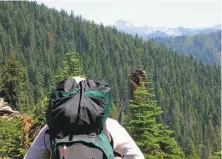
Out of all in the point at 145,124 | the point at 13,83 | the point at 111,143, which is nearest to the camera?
the point at 111,143

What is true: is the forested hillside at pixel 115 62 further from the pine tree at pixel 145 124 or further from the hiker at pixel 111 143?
the hiker at pixel 111 143

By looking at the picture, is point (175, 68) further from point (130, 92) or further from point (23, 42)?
point (130, 92)

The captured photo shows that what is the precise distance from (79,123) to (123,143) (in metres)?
0.31

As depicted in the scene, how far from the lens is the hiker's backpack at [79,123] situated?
195 centimetres

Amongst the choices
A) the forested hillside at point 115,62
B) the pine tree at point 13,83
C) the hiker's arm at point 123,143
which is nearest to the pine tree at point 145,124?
the hiker's arm at point 123,143

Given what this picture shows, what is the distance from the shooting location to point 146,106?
8203 mm

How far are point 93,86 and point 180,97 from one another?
11064 centimetres

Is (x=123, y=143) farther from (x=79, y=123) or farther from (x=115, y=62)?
(x=115, y=62)

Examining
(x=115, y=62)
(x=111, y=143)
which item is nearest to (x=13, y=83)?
(x=111, y=143)

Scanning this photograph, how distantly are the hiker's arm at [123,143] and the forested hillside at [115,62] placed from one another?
258ft

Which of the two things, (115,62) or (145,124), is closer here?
(145,124)

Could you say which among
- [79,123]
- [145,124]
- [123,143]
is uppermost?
[79,123]

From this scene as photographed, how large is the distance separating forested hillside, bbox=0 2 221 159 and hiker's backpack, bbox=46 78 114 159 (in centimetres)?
7868

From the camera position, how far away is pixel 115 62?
123m
